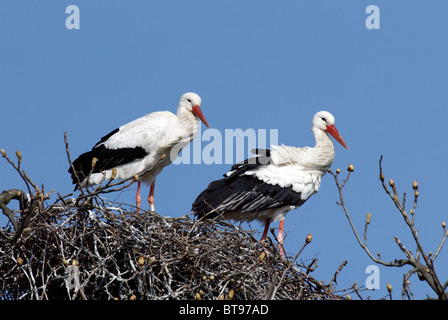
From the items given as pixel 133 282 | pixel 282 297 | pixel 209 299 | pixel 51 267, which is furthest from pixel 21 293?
pixel 282 297

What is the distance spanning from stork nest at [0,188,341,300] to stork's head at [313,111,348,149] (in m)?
3.40

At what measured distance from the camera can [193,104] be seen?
9477 millimetres

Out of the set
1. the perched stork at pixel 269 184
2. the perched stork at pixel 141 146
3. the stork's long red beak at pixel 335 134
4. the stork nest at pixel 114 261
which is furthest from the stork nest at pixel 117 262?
the stork's long red beak at pixel 335 134

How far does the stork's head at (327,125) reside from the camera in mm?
9633

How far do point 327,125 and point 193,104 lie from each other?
1.53 m

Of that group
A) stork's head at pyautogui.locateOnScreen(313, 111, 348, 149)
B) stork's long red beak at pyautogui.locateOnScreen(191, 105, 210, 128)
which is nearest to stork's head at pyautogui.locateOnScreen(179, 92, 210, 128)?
stork's long red beak at pyautogui.locateOnScreen(191, 105, 210, 128)

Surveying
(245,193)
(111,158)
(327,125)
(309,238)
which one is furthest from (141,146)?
(309,238)

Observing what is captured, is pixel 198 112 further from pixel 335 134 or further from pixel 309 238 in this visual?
pixel 309 238

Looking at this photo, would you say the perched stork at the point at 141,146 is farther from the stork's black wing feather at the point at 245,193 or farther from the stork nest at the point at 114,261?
the stork nest at the point at 114,261

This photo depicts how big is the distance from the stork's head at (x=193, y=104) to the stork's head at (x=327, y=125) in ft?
4.21

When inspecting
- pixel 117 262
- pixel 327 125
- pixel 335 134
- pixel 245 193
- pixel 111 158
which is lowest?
pixel 117 262

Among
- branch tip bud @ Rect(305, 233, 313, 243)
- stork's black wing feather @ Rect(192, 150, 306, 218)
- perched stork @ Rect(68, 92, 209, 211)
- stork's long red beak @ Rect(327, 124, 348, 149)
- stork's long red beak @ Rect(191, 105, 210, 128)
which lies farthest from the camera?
stork's long red beak @ Rect(327, 124, 348, 149)

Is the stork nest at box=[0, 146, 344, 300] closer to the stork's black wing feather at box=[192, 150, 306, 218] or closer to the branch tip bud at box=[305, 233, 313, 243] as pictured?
the branch tip bud at box=[305, 233, 313, 243]

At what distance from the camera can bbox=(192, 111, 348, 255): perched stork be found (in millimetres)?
8477
